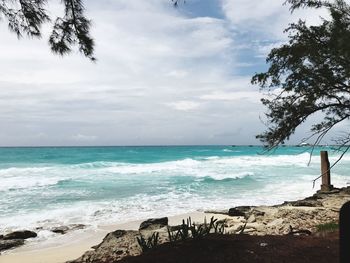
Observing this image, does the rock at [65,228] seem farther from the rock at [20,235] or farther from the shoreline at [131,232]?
the rock at [20,235]

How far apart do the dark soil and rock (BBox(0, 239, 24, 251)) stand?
20.2 feet

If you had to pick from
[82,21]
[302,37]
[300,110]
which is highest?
[302,37]

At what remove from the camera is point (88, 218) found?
47.4 feet

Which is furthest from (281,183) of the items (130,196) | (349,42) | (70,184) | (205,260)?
(205,260)

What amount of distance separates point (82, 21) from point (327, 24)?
23.0ft

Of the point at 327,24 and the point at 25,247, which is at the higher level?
the point at 327,24

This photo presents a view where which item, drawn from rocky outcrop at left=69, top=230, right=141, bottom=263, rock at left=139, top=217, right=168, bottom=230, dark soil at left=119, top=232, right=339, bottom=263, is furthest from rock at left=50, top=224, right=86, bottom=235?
dark soil at left=119, top=232, right=339, bottom=263

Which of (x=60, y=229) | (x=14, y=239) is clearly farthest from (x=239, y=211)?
(x=14, y=239)

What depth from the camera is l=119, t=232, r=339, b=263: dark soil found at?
5.22 metres

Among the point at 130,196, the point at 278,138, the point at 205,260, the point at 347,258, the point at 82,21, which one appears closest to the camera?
the point at 347,258

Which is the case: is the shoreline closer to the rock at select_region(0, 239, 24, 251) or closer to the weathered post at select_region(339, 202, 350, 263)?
the rock at select_region(0, 239, 24, 251)

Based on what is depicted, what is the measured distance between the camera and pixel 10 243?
10.7 meters

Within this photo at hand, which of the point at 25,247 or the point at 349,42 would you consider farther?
the point at 25,247

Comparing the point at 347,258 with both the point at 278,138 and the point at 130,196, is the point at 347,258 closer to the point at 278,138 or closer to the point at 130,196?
the point at 278,138
